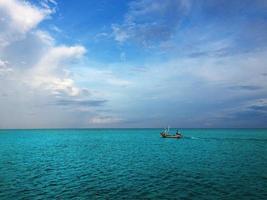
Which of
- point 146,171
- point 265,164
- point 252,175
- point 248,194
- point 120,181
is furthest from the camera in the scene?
point 265,164

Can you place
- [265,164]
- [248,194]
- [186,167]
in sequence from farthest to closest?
[265,164] → [186,167] → [248,194]

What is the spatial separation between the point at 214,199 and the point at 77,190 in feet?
46.8

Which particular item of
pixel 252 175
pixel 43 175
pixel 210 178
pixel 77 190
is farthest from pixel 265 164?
pixel 43 175

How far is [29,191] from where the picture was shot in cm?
2742

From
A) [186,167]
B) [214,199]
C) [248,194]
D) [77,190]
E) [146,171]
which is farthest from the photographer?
[186,167]

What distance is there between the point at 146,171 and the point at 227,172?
469 inches

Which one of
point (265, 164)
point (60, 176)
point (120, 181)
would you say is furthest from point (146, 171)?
point (265, 164)

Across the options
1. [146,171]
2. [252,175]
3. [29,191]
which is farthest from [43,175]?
[252,175]

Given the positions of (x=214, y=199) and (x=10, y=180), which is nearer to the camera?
(x=214, y=199)

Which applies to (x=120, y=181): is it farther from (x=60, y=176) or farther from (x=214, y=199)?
(x=214, y=199)

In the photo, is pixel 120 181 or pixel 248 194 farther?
pixel 120 181

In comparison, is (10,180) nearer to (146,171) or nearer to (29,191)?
(29,191)

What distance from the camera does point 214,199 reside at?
2419 centimetres

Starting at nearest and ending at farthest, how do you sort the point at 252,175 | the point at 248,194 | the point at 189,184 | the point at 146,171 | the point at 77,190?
the point at 248,194, the point at 77,190, the point at 189,184, the point at 252,175, the point at 146,171
